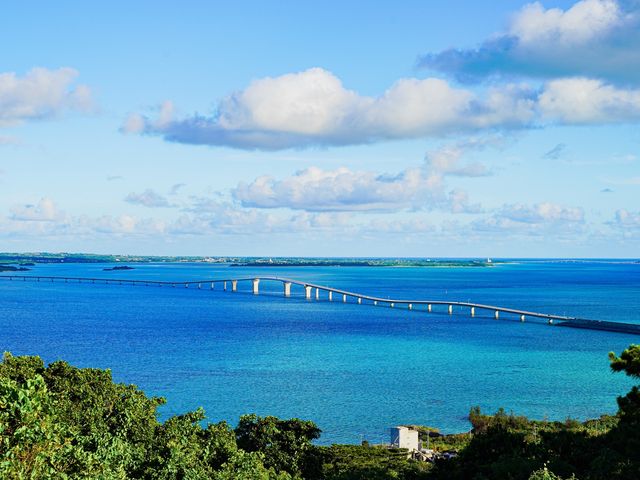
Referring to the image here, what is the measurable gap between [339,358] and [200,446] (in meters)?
58.0

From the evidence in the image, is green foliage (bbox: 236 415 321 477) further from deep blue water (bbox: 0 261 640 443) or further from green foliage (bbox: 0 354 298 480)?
deep blue water (bbox: 0 261 640 443)

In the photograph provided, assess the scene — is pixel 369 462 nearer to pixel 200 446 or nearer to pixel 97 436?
pixel 200 446

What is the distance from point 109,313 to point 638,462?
12611 cm

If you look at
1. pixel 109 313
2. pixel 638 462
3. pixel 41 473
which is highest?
pixel 41 473

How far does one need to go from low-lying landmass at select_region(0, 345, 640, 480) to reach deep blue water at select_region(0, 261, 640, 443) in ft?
60.8

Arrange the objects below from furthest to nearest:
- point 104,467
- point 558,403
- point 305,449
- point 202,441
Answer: point 558,403
point 305,449
point 202,441
point 104,467

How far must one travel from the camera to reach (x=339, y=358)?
82312 mm

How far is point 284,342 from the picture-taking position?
3743 inches

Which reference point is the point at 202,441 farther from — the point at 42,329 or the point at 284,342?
the point at 42,329

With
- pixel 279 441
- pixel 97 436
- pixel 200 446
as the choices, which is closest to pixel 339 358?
pixel 279 441

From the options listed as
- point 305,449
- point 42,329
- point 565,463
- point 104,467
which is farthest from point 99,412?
point 42,329

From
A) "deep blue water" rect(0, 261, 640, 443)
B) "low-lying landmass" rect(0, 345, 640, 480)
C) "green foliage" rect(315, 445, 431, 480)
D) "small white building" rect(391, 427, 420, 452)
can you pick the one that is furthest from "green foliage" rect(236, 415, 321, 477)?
"deep blue water" rect(0, 261, 640, 443)

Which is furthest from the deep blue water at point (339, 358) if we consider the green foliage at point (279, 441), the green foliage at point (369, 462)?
the green foliage at point (279, 441)

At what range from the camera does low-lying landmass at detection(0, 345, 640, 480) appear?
485 inches
